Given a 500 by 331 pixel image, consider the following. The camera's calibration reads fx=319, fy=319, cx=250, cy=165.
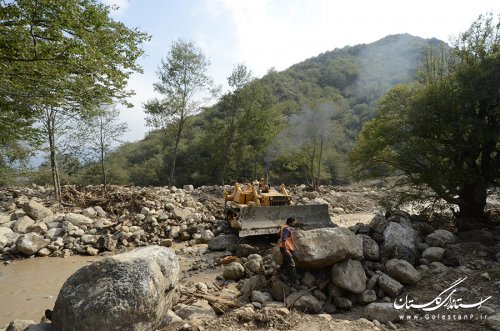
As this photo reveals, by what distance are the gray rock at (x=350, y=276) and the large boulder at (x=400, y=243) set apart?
133 cm

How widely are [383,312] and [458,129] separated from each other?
658cm

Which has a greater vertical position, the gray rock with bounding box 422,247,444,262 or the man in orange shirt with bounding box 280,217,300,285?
the man in orange shirt with bounding box 280,217,300,285

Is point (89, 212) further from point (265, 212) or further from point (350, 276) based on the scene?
point (350, 276)

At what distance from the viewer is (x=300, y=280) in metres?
6.47

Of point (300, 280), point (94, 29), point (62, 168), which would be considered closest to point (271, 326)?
point (300, 280)

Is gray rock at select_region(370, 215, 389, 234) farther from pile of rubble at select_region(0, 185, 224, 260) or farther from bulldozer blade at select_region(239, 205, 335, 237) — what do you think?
pile of rubble at select_region(0, 185, 224, 260)

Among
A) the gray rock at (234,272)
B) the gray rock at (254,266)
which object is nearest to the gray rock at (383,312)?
the gray rock at (254,266)

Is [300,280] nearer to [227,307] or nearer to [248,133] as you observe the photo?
[227,307]

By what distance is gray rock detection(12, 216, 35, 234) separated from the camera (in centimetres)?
1084

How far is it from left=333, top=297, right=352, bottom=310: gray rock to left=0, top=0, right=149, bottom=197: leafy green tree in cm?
677

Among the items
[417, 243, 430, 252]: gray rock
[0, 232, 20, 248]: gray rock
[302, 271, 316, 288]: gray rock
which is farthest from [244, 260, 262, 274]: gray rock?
[0, 232, 20, 248]: gray rock

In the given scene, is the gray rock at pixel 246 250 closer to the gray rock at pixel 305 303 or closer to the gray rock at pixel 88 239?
the gray rock at pixel 305 303

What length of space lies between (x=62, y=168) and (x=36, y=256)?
9618mm

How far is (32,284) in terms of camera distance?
775 cm
